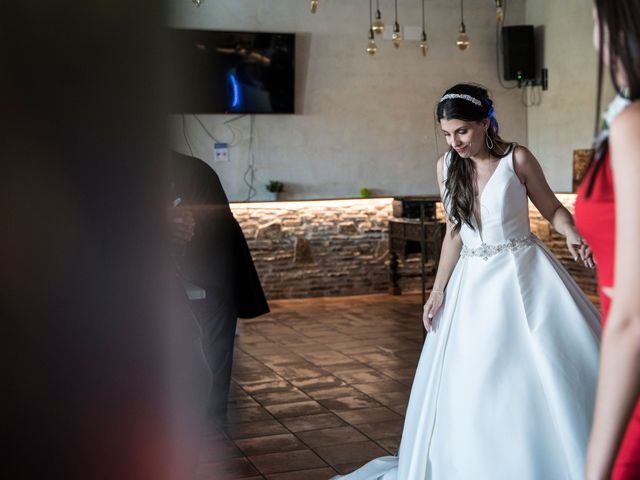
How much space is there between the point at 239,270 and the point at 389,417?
1.14m

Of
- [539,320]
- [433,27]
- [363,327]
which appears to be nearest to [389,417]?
[539,320]

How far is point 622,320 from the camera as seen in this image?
112 cm

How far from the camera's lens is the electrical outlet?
9328 millimetres

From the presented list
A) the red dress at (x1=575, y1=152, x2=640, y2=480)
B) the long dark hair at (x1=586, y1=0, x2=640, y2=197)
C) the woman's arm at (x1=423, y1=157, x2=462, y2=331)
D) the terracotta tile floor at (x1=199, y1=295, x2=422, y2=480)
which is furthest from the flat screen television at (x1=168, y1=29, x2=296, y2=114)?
the long dark hair at (x1=586, y1=0, x2=640, y2=197)

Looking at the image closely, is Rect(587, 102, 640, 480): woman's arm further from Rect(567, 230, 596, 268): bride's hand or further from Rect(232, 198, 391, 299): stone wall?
Rect(232, 198, 391, 299): stone wall

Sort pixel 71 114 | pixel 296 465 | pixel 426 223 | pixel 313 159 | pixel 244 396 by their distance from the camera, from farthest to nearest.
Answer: pixel 313 159, pixel 426 223, pixel 244 396, pixel 296 465, pixel 71 114

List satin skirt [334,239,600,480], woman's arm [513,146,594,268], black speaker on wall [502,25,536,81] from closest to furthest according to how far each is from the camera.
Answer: satin skirt [334,239,600,480] < woman's arm [513,146,594,268] < black speaker on wall [502,25,536,81]

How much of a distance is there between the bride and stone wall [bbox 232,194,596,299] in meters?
6.26

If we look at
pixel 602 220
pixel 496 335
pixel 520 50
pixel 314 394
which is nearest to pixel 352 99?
pixel 520 50

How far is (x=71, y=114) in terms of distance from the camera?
0.63m

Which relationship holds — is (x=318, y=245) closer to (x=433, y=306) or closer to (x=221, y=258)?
(x=221, y=258)

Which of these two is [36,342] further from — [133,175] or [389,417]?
[389,417]

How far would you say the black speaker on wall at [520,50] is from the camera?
32.2ft

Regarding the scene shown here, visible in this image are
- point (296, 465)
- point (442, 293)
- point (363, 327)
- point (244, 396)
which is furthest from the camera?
point (363, 327)
